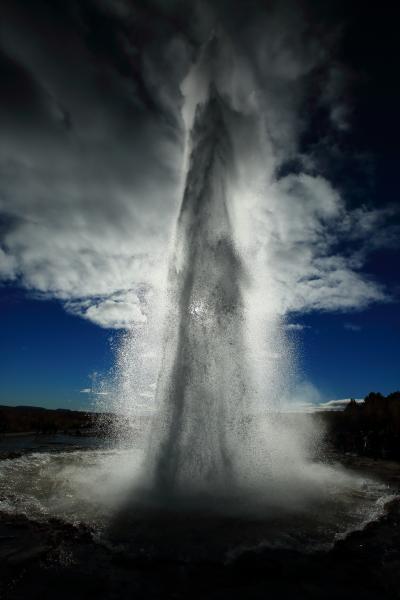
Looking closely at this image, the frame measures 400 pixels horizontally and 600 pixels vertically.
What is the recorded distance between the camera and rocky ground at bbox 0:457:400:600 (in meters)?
6.66

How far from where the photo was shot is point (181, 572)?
24.2 ft

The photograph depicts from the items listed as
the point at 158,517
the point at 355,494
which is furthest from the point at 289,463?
the point at 158,517

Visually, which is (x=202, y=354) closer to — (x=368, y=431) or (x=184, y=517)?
(x=184, y=517)

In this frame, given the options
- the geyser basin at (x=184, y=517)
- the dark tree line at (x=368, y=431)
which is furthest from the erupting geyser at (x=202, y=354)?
the dark tree line at (x=368, y=431)

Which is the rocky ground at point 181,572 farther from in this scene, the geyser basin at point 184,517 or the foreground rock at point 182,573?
the geyser basin at point 184,517

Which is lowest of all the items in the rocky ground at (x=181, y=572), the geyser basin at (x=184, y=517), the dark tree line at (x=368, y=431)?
the rocky ground at (x=181, y=572)

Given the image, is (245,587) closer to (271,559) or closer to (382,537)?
(271,559)

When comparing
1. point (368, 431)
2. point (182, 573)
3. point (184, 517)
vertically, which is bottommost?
point (182, 573)

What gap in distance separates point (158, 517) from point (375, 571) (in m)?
5.86

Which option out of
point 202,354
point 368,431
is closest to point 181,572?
point 202,354

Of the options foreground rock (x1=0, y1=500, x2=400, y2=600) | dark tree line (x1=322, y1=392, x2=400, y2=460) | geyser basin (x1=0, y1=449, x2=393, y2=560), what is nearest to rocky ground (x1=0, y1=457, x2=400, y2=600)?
foreground rock (x1=0, y1=500, x2=400, y2=600)

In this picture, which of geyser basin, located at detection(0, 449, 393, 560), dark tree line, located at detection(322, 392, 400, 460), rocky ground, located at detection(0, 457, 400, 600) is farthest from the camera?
dark tree line, located at detection(322, 392, 400, 460)

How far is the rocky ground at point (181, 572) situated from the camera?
666 cm

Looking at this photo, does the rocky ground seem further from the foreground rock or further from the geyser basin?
the geyser basin
